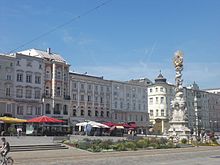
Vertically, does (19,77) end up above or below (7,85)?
above

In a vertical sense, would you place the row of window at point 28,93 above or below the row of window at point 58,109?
above

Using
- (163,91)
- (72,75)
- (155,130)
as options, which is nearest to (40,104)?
(72,75)

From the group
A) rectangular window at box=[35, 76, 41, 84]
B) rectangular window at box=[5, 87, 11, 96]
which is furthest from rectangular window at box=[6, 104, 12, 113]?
rectangular window at box=[35, 76, 41, 84]

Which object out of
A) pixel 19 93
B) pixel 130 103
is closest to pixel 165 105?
pixel 130 103

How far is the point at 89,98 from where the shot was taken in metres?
77.4

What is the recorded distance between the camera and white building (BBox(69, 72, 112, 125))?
244 feet

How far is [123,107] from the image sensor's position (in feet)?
283

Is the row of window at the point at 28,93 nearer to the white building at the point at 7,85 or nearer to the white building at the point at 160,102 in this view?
the white building at the point at 7,85

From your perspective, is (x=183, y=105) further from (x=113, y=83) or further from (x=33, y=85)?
(x=113, y=83)

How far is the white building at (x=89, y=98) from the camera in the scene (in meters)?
74.5

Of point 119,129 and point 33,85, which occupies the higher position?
point 33,85

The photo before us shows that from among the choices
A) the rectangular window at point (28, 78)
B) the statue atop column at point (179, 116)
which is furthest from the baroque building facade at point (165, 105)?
the statue atop column at point (179, 116)

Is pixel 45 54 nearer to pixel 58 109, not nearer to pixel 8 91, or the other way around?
pixel 58 109

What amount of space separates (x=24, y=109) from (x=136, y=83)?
112ft
